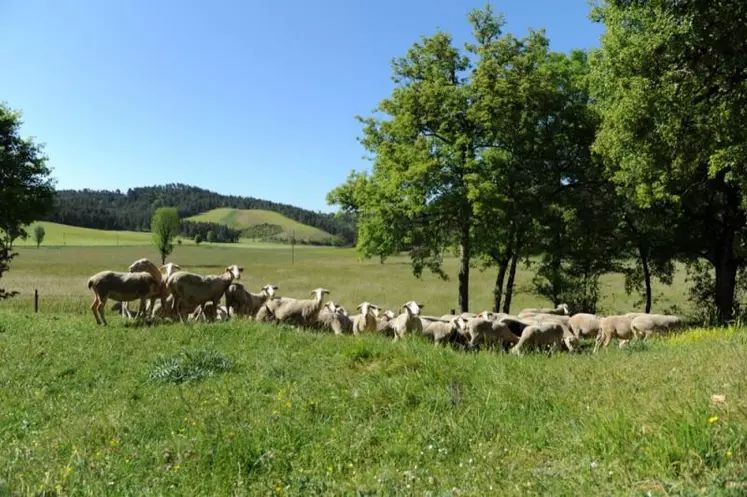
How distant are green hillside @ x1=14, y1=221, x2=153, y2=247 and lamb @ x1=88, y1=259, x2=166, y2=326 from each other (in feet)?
440

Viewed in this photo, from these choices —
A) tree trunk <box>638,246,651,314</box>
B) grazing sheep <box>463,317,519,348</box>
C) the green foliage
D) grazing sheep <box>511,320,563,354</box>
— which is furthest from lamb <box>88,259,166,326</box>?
tree trunk <box>638,246,651,314</box>

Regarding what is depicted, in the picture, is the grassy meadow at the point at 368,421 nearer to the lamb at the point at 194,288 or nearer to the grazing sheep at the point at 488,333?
the grazing sheep at the point at 488,333

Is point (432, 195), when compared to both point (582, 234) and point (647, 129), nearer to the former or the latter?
point (582, 234)

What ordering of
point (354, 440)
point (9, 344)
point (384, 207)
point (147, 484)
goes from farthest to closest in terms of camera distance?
1. point (384, 207)
2. point (9, 344)
3. point (354, 440)
4. point (147, 484)

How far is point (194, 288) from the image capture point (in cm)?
1655

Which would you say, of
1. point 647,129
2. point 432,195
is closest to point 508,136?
point 432,195

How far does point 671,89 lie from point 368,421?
43.5 feet

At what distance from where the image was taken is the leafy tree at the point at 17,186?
81.0ft

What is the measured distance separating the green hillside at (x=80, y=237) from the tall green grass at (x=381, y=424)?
142 m

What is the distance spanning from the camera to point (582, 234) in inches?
982

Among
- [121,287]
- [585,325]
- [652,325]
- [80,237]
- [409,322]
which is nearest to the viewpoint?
[409,322]

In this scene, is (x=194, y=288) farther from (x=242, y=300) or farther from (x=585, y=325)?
(x=585, y=325)

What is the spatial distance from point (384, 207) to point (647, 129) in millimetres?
11724

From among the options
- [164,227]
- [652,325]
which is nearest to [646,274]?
[652,325]
